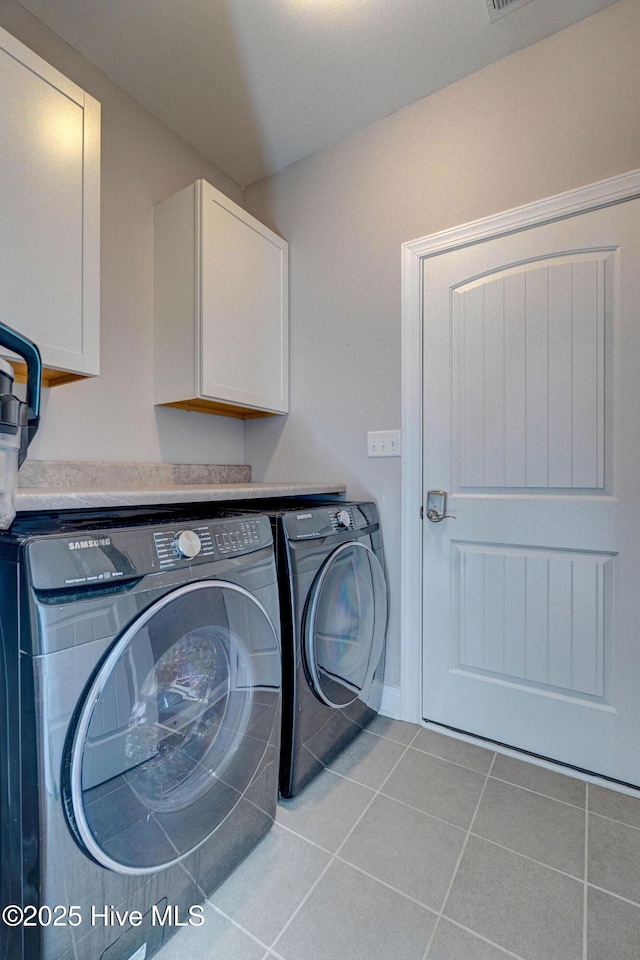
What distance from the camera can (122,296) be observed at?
182cm

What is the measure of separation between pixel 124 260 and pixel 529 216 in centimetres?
159

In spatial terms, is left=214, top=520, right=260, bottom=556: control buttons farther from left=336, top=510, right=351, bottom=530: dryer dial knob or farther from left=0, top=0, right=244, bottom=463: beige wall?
left=0, top=0, right=244, bottom=463: beige wall

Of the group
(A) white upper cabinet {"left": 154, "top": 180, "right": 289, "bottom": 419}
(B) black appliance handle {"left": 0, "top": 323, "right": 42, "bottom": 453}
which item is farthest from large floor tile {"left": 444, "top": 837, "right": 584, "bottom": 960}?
(A) white upper cabinet {"left": 154, "top": 180, "right": 289, "bottom": 419}

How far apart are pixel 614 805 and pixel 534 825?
309mm

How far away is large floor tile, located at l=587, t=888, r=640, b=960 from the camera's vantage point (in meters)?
0.95

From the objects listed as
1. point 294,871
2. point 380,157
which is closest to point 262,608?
point 294,871

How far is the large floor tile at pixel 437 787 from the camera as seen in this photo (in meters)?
1.36

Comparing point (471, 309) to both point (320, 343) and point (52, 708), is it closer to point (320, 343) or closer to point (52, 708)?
point (320, 343)

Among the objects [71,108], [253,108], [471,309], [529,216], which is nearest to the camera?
[71,108]

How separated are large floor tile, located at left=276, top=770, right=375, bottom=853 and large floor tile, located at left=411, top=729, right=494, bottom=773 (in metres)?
0.35

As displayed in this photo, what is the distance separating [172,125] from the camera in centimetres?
196

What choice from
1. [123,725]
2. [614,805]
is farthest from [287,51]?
[614,805]

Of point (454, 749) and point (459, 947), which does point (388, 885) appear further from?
point (454, 749)

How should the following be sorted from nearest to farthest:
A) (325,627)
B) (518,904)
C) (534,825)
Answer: (518,904), (534,825), (325,627)
